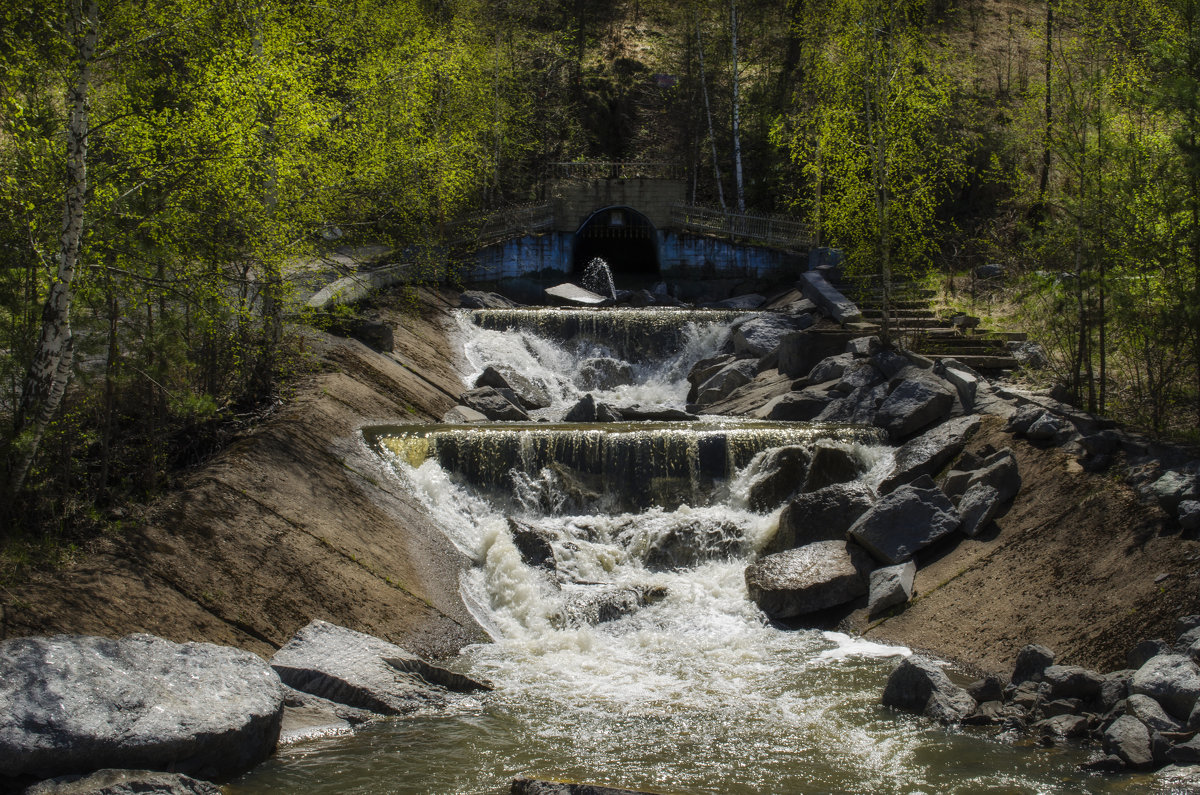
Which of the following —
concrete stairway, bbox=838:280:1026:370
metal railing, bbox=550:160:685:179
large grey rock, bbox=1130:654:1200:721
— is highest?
metal railing, bbox=550:160:685:179

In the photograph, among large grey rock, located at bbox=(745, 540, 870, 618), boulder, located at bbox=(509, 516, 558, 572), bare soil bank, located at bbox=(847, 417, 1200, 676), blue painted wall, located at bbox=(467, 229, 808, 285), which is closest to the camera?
bare soil bank, located at bbox=(847, 417, 1200, 676)

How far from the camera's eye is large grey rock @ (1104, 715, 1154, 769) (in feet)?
20.8

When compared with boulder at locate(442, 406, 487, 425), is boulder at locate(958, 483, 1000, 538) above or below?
below

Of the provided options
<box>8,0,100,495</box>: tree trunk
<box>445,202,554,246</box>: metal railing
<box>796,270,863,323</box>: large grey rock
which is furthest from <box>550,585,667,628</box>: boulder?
<box>445,202,554,246</box>: metal railing

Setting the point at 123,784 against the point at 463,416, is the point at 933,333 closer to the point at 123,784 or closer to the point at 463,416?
the point at 463,416

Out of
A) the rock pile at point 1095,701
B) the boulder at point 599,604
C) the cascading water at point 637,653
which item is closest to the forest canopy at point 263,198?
the cascading water at point 637,653

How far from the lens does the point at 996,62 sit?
3594 cm

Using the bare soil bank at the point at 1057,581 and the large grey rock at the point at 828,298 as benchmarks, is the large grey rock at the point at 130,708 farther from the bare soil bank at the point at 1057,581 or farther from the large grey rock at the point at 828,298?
the large grey rock at the point at 828,298

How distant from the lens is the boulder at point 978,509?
10914 millimetres

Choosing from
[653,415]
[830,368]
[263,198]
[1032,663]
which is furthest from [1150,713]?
[653,415]

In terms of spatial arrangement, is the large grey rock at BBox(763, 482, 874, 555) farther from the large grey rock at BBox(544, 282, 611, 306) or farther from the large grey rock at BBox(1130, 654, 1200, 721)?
the large grey rock at BBox(544, 282, 611, 306)

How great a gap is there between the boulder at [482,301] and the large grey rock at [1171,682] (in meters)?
19.8

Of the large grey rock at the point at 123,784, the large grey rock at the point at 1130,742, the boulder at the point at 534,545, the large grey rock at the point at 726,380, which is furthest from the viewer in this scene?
the large grey rock at the point at 726,380

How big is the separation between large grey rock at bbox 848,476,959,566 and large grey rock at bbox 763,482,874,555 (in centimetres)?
46
